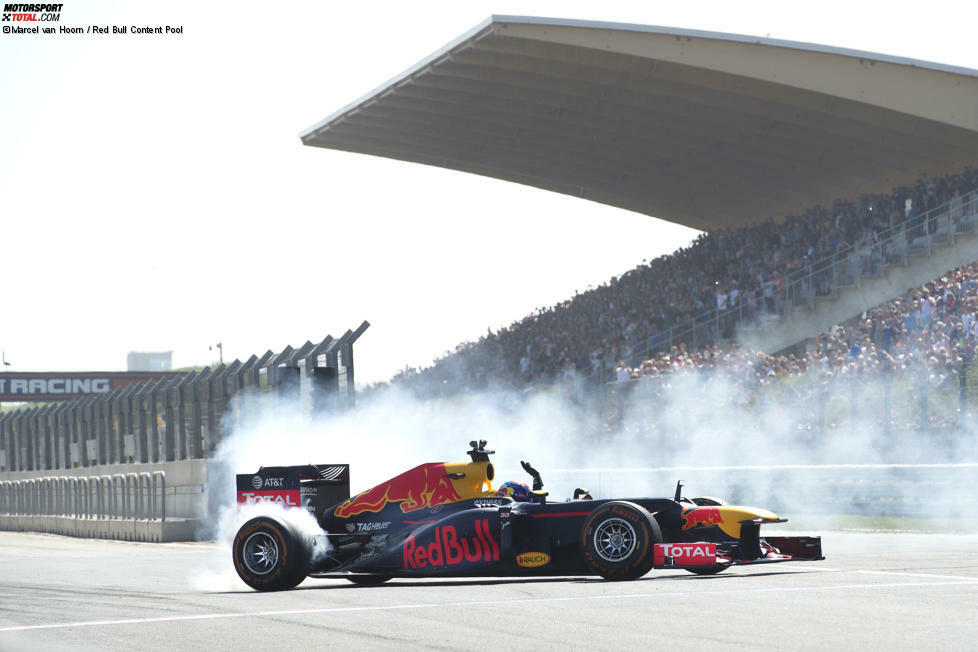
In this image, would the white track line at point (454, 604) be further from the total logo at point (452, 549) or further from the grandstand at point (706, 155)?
the grandstand at point (706, 155)

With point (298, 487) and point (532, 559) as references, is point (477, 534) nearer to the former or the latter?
point (532, 559)

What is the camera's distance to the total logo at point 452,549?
1193 cm

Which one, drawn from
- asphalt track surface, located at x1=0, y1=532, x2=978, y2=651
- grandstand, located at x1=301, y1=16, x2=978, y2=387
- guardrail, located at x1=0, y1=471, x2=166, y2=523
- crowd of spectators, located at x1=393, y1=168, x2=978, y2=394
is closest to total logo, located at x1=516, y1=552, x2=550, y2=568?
asphalt track surface, located at x1=0, y1=532, x2=978, y2=651

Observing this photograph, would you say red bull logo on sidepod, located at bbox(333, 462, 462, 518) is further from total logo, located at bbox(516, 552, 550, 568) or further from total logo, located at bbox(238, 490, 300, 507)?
total logo, located at bbox(516, 552, 550, 568)

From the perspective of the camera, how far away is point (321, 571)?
41.5ft

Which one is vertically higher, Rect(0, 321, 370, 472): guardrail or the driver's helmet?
Rect(0, 321, 370, 472): guardrail

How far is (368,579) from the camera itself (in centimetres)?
1307

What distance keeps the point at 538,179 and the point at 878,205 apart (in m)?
16.2

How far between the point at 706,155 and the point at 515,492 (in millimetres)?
32161

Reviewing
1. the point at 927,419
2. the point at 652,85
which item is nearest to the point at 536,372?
the point at 652,85

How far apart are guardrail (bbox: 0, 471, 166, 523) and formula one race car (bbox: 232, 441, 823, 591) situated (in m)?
15.0

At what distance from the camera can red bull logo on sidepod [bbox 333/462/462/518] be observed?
12.6 m

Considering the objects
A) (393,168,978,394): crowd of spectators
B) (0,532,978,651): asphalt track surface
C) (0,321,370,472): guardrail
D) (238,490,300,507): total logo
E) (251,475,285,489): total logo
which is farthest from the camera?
(393,168,978,394): crowd of spectators

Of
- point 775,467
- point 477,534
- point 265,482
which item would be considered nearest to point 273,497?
point 265,482
